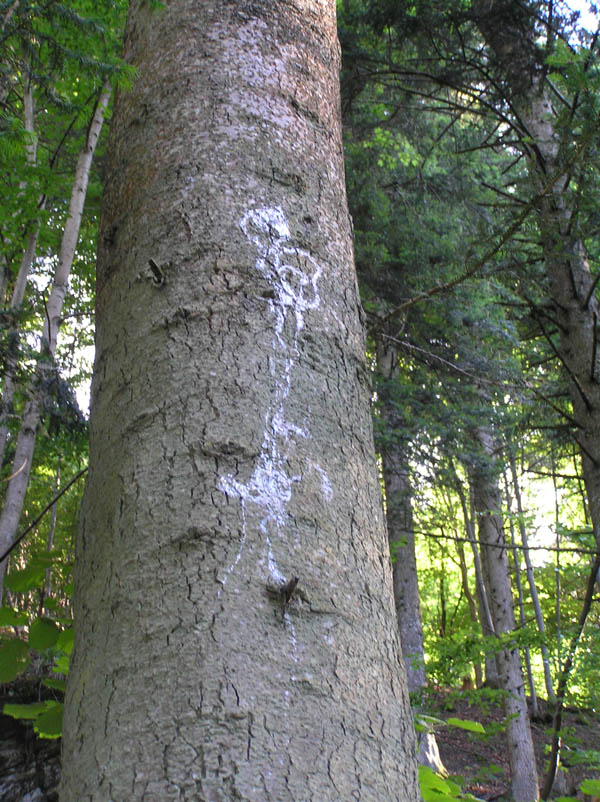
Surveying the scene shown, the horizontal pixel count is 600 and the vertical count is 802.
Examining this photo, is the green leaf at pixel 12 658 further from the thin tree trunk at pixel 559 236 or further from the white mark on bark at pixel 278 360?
the thin tree trunk at pixel 559 236

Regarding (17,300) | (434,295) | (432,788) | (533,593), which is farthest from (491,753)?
(432,788)

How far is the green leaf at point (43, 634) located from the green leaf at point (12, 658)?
31mm

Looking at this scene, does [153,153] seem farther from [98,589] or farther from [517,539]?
[517,539]

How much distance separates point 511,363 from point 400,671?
9434mm

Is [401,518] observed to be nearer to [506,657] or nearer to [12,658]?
[506,657]

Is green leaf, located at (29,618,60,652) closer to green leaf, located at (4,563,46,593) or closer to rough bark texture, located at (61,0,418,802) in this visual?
green leaf, located at (4,563,46,593)

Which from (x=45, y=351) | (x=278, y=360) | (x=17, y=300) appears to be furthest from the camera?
(x=17, y=300)

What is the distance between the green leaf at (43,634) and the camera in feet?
5.77

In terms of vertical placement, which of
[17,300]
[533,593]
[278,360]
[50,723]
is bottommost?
[50,723]

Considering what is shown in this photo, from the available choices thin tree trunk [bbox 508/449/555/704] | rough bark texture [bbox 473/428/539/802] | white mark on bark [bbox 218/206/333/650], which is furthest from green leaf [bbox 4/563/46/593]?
rough bark texture [bbox 473/428/539/802]

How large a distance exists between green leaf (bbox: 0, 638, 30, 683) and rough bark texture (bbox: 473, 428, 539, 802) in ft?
25.0

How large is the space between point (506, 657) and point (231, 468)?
10.4 meters

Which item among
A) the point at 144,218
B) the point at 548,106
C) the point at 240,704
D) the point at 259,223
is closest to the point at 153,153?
the point at 144,218

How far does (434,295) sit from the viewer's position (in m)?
3.25
